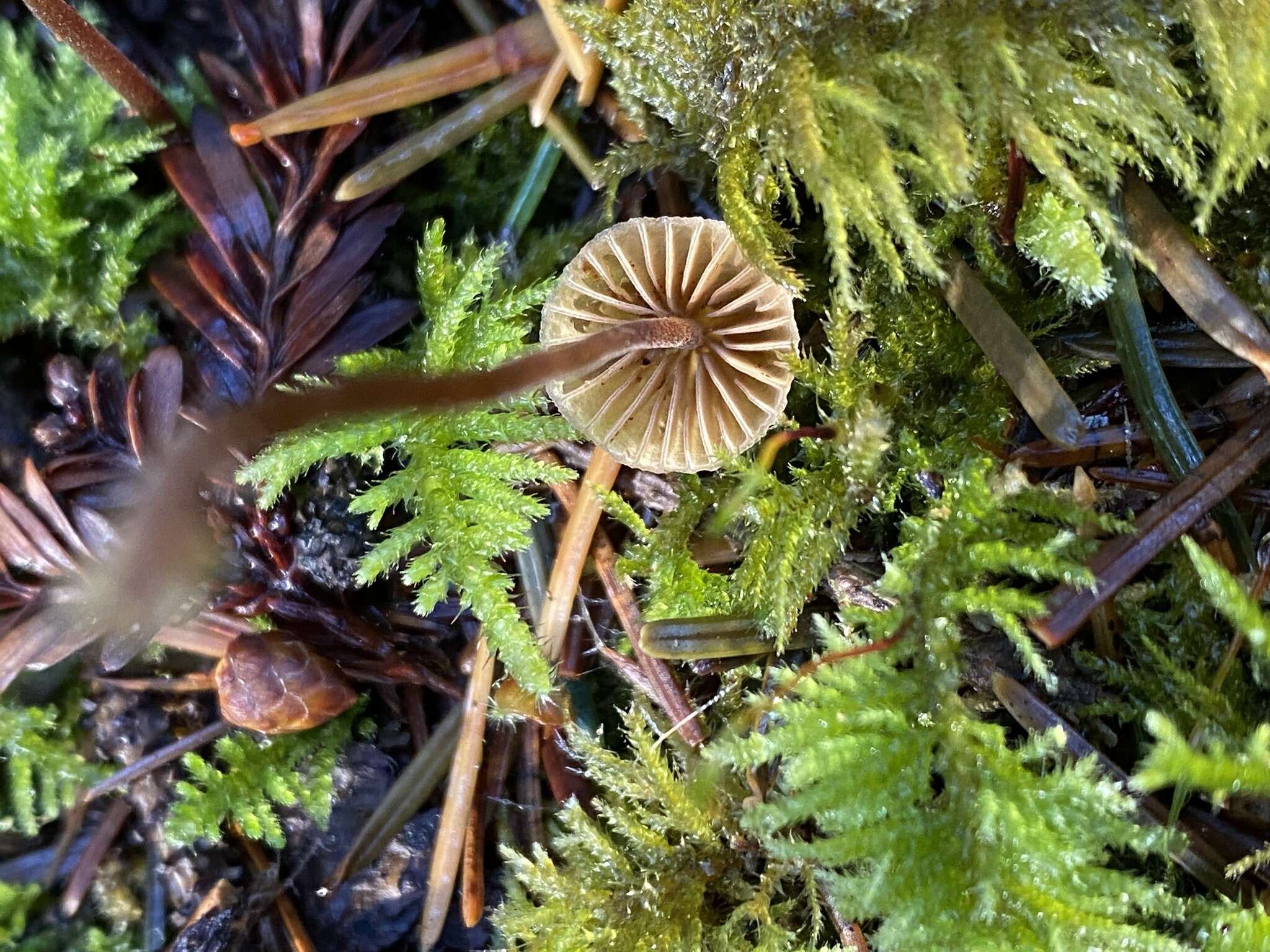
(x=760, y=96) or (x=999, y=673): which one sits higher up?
(x=760, y=96)

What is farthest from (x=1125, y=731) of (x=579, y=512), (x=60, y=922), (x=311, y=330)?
(x=60, y=922)

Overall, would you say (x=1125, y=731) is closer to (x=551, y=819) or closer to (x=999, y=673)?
(x=999, y=673)

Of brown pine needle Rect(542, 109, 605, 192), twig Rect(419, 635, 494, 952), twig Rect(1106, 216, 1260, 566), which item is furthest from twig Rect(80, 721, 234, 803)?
twig Rect(1106, 216, 1260, 566)

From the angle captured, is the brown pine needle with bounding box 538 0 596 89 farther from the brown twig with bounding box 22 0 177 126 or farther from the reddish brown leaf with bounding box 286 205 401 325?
the brown twig with bounding box 22 0 177 126

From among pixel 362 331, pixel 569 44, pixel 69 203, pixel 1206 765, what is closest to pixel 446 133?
pixel 569 44

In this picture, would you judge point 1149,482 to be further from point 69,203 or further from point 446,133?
point 69,203

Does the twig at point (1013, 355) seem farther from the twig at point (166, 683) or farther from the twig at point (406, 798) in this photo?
the twig at point (166, 683)
